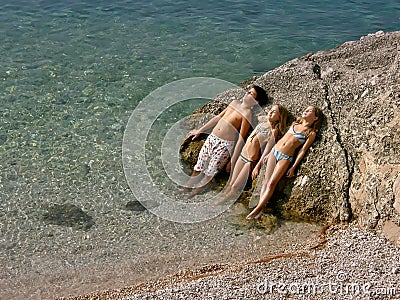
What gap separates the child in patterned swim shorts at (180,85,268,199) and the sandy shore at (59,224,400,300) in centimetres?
239

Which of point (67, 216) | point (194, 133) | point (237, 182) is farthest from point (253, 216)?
point (67, 216)

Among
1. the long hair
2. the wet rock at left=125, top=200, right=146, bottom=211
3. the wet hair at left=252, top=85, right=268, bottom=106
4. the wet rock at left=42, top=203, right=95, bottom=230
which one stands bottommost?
the wet rock at left=42, top=203, right=95, bottom=230

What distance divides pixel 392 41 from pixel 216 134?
15.6 feet

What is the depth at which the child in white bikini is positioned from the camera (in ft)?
34.0

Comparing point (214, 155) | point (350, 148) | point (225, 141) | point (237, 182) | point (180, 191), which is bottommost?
point (180, 191)

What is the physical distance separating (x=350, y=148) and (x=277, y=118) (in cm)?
144

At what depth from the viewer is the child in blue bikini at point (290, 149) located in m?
10.0

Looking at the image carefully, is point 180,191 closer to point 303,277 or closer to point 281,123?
point 281,123

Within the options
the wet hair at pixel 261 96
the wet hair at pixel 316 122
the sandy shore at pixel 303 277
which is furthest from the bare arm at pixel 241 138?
the sandy shore at pixel 303 277

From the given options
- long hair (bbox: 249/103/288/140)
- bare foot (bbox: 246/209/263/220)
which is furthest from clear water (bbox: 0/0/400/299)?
long hair (bbox: 249/103/288/140)

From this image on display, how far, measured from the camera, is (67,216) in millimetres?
10055

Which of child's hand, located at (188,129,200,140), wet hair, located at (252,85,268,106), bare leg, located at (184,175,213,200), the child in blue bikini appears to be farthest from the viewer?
child's hand, located at (188,129,200,140)

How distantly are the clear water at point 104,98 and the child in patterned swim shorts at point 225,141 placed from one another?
1199 mm

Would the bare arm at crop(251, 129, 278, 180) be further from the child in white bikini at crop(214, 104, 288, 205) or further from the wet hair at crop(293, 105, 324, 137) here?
the wet hair at crop(293, 105, 324, 137)
